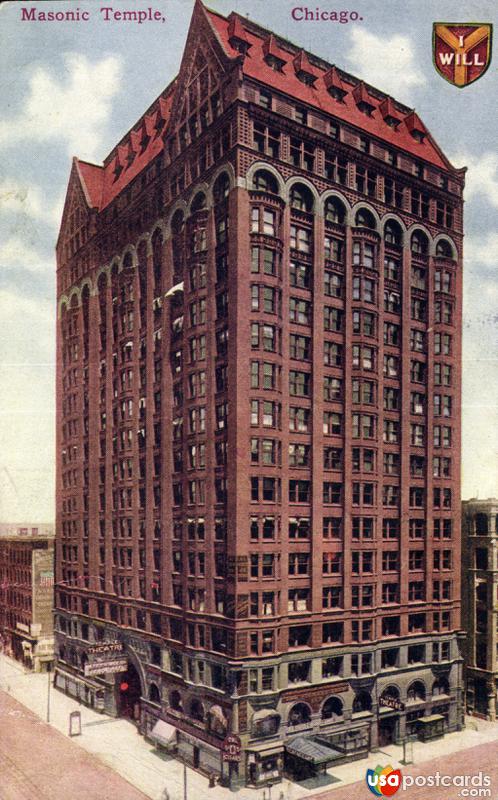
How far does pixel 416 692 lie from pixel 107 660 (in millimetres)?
24647

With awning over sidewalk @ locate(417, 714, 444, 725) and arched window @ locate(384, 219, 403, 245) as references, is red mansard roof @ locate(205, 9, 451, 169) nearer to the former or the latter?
arched window @ locate(384, 219, 403, 245)

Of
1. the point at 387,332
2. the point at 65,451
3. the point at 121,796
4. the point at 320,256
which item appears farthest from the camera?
the point at 65,451

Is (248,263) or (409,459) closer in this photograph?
(248,263)

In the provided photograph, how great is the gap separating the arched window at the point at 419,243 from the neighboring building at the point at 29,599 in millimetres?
42301

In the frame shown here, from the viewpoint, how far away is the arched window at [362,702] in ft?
165

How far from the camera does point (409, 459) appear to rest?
5522 cm

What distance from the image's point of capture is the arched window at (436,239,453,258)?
5628 centimetres

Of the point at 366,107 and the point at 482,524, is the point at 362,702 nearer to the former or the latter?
the point at 482,524

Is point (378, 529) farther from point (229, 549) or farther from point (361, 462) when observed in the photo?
point (229, 549)

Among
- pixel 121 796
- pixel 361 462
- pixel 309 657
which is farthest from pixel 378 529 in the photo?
pixel 121 796

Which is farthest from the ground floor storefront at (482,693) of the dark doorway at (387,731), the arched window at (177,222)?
the arched window at (177,222)

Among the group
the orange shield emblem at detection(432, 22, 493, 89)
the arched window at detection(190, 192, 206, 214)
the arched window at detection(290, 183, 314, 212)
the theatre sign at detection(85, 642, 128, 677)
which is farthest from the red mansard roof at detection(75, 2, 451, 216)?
the theatre sign at detection(85, 642, 128, 677)

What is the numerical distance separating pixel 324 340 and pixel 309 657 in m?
22.2

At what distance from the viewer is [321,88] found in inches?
2013
